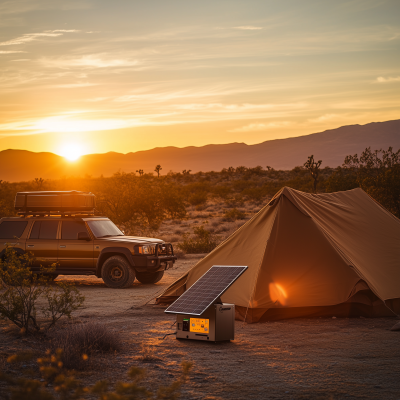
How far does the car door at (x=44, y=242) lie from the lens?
1401cm

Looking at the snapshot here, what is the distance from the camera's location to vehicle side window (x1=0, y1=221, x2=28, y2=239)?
14367mm

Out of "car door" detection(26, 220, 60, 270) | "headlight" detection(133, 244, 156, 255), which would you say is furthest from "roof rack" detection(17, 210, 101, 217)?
"headlight" detection(133, 244, 156, 255)

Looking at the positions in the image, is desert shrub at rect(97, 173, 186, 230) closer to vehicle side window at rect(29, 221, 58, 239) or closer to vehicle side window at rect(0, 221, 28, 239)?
vehicle side window at rect(0, 221, 28, 239)

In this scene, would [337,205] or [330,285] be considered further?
[337,205]

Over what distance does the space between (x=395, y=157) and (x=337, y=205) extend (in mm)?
15749

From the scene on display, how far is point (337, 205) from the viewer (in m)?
11.8

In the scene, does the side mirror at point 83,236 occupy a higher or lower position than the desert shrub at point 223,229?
higher

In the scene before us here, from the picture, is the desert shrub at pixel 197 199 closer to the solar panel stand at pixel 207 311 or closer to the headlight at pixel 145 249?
the headlight at pixel 145 249

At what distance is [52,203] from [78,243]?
4.70ft

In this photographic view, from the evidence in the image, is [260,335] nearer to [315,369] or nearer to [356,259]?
[315,369]

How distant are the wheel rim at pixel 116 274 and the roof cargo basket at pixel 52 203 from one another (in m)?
1.95

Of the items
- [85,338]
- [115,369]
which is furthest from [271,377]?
[85,338]

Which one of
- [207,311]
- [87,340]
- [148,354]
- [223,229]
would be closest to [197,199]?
[223,229]

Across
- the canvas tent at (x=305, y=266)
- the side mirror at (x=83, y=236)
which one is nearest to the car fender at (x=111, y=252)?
the side mirror at (x=83, y=236)
